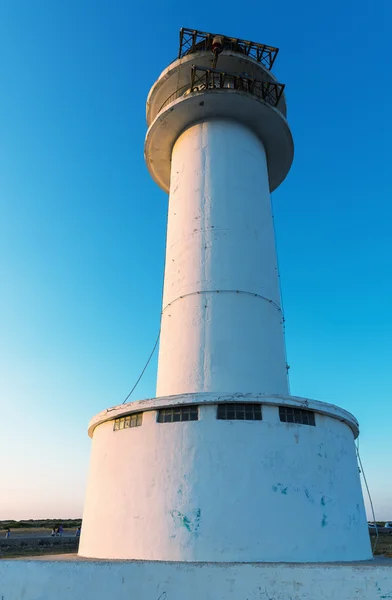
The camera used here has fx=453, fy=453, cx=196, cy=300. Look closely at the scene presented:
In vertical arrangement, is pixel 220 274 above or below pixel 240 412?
above

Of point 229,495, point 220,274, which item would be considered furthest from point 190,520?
point 220,274

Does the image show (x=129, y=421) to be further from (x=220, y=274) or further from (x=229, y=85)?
(x=229, y=85)

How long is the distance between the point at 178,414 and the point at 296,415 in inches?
104

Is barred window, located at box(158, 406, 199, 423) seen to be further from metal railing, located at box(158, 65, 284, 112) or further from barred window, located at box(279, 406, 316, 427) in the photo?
metal railing, located at box(158, 65, 284, 112)

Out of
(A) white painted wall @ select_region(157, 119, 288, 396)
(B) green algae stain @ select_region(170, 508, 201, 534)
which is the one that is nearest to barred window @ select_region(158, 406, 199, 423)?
(A) white painted wall @ select_region(157, 119, 288, 396)

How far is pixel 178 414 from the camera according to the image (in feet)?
33.3

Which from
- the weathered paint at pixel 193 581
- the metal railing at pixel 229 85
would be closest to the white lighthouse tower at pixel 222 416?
the metal railing at pixel 229 85

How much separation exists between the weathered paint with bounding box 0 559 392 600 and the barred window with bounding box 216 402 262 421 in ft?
9.33

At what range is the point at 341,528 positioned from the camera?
9.59 metres

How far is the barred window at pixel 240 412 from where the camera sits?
32.3 feet

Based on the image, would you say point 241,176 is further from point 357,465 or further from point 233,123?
point 357,465

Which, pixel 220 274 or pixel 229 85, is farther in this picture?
pixel 229 85

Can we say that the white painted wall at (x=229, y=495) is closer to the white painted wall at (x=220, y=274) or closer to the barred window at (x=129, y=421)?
the barred window at (x=129, y=421)

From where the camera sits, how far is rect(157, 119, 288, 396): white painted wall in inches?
476
